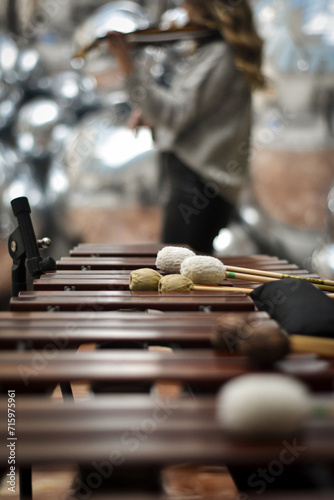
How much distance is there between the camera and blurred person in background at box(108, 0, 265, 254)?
5.23 feet

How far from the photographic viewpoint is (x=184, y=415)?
1.77ft

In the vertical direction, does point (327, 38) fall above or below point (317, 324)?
above

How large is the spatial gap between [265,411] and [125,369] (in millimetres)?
178

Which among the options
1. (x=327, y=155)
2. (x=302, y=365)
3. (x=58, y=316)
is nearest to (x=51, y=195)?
(x=327, y=155)

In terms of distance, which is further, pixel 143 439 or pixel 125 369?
pixel 125 369

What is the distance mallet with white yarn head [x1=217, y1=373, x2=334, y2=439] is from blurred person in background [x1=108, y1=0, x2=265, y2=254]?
1.17 metres

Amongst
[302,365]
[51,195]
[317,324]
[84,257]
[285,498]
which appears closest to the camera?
[285,498]

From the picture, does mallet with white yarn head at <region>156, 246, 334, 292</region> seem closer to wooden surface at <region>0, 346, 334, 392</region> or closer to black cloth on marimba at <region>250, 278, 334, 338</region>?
black cloth on marimba at <region>250, 278, 334, 338</region>

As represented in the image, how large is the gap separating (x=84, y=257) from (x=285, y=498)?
1.02m

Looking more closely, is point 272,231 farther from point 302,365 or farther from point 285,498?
point 285,498

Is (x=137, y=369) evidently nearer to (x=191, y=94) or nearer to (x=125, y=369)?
(x=125, y=369)

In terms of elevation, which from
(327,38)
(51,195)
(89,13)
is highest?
(89,13)

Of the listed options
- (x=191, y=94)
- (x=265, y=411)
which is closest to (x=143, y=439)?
(x=265, y=411)

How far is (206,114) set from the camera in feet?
5.43
